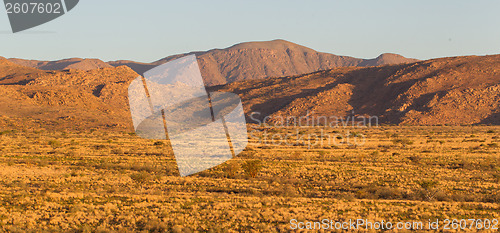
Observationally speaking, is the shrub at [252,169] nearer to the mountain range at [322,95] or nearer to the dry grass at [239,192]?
the dry grass at [239,192]

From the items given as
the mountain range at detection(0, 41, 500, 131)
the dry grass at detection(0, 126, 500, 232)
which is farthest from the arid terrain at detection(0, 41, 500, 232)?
the mountain range at detection(0, 41, 500, 131)

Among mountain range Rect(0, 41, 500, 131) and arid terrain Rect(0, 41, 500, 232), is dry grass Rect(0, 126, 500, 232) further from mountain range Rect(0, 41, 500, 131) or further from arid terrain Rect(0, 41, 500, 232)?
mountain range Rect(0, 41, 500, 131)

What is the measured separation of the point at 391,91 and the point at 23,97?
241 ft

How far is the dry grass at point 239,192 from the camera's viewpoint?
16281 mm

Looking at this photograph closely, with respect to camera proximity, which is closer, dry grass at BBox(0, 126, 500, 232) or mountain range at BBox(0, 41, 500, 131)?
dry grass at BBox(0, 126, 500, 232)

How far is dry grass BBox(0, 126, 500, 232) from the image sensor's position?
16.3 m

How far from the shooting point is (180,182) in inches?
993

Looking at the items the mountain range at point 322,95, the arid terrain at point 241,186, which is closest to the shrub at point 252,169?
the arid terrain at point 241,186

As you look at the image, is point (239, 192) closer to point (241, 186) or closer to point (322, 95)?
point (241, 186)

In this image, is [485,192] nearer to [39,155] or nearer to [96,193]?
[96,193]

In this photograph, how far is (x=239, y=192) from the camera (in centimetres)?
2256

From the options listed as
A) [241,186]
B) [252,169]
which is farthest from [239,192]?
[252,169]

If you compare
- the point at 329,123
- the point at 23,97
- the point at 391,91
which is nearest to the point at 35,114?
the point at 23,97

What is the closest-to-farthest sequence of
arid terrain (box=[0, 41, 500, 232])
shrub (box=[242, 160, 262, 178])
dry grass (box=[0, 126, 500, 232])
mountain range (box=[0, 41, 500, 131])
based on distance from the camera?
1. dry grass (box=[0, 126, 500, 232])
2. arid terrain (box=[0, 41, 500, 232])
3. shrub (box=[242, 160, 262, 178])
4. mountain range (box=[0, 41, 500, 131])
